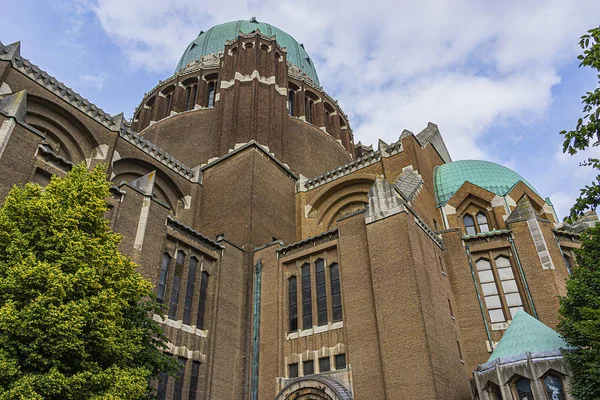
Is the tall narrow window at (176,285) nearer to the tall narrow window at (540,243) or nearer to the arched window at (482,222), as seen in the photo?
the tall narrow window at (540,243)

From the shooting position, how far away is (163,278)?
64.0 feet

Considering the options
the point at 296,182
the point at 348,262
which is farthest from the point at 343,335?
the point at 296,182

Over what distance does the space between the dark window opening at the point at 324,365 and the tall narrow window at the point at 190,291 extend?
18.8 ft

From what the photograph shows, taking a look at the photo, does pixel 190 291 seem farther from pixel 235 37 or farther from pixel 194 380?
pixel 235 37

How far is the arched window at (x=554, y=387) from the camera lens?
14.0 metres

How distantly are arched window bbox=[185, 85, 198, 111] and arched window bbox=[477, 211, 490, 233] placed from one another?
895 inches

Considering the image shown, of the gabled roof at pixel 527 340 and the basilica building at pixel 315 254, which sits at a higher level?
the basilica building at pixel 315 254

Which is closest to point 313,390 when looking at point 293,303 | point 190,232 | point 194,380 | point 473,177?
point 293,303

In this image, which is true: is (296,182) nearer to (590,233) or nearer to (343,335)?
(343,335)

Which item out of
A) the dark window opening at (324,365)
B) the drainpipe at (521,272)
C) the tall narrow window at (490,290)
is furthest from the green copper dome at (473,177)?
the dark window opening at (324,365)

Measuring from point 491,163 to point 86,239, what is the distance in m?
24.5

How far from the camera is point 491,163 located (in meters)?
29.0

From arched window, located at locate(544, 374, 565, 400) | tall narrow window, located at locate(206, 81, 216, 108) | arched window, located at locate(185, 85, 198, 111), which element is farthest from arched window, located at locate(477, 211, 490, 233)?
arched window, located at locate(185, 85, 198, 111)

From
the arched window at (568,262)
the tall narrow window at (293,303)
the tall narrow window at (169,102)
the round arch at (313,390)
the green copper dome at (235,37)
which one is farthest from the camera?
the green copper dome at (235,37)
